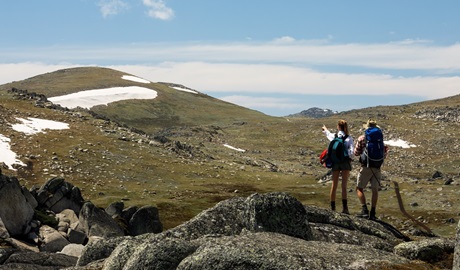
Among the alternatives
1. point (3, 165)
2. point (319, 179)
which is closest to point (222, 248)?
point (3, 165)

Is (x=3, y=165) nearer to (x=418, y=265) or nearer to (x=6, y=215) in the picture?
(x=6, y=215)

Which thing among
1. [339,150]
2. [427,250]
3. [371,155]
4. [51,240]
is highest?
[339,150]

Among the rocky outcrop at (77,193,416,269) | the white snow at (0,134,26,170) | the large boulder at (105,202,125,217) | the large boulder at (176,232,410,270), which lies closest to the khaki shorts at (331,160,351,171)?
the rocky outcrop at (77,193,416,269)

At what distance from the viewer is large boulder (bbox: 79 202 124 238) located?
3703 cm

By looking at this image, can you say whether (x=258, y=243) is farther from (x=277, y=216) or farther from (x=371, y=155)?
(x=371, y=155)

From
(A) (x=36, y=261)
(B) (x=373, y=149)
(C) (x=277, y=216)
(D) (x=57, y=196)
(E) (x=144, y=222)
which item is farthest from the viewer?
(D) (x=57, y=196)

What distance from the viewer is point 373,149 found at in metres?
22.2

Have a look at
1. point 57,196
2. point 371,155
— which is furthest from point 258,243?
point 57,196

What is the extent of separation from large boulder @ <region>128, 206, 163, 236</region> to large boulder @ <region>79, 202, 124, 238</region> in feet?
9.54

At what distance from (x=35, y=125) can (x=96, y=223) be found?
51912 mm

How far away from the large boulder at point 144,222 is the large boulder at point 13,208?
8541 mm

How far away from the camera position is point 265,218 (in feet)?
57.4

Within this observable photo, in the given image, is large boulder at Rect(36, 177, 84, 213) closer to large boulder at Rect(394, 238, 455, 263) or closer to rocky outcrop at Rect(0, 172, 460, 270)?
rocky outcrop at Rect(0, 172, 460, 270)

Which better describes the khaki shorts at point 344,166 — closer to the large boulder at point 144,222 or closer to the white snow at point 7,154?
the large boulder at point 144,222
